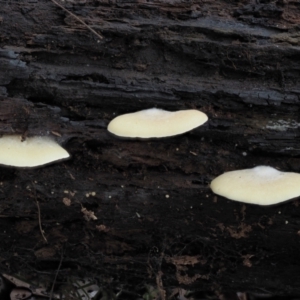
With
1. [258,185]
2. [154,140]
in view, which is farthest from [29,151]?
[258,185]

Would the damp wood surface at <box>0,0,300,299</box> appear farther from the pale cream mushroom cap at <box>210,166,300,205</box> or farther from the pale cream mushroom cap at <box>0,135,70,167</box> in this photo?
the pale cream mushroom cap at <box>210,166,300,205</box>

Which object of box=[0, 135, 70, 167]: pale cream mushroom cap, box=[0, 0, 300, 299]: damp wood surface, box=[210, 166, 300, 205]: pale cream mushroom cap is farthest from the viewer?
box=[0, 0, 300, 299]: damp wood surface

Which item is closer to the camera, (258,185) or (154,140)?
(258,185)

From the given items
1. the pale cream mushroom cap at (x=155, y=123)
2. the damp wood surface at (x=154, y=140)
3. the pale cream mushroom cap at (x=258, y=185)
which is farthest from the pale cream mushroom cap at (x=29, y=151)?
the pale cream mushroom cap at (x=258, y=185)

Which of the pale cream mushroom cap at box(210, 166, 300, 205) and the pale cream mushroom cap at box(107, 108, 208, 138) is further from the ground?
the pale cream mushroom cap at box(107, 108, 208, 138)

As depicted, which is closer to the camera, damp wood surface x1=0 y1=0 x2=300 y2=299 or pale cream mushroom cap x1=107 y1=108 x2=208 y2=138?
pale cream mushroom cap x1=107 y1=108 x2=208 y2=138

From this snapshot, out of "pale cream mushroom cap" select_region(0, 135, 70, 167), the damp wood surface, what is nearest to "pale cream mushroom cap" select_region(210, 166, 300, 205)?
the damp wood surface

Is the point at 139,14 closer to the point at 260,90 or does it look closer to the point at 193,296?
the point at 260,90

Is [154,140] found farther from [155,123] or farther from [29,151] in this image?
[29,151]
